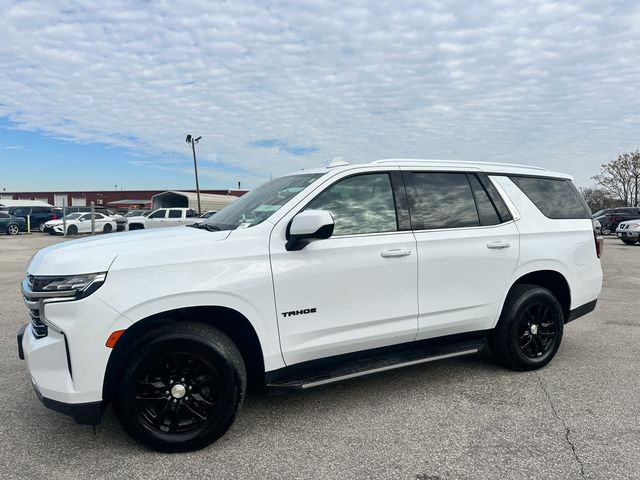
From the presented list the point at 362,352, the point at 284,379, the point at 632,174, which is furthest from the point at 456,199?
the point at 632,174

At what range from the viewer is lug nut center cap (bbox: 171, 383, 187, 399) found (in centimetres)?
296

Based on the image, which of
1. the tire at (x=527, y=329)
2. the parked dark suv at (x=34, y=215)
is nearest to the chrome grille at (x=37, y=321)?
the tire at (x=527, y=329)

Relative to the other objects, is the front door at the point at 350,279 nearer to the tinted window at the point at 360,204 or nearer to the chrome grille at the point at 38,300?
the tinted window at the point at 360,204

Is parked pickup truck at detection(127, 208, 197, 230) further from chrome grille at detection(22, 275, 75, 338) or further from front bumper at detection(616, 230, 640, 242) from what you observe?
chrome grille at detection(22, 275, 75, 338)

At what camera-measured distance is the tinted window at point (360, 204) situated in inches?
137

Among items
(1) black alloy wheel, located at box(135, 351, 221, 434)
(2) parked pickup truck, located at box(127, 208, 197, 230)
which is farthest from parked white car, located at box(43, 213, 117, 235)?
(1) black alloy wheel, located at box(135, 351, 221, 434)

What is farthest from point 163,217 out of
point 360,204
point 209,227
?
point 360,204

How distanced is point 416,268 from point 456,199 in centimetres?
83

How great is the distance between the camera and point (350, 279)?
336 cm

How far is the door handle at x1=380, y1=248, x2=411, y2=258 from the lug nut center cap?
5.38 feet

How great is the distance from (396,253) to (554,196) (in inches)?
82.8

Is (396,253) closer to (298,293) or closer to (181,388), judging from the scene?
(298,293)

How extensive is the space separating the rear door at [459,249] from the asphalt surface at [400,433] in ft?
2.03

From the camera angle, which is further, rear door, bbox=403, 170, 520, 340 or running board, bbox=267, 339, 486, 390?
rear door, bbox=403, 170, 520, 340
